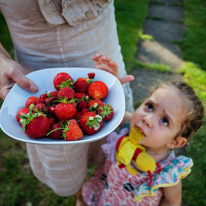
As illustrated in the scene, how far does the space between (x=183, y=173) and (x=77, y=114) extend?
Answer: 0.66 m

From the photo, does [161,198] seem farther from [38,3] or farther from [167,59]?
[167,59]

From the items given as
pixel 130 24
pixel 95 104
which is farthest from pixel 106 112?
pixel 130 24

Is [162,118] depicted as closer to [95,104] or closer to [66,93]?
[95,104]

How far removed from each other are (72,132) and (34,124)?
15 centimetres

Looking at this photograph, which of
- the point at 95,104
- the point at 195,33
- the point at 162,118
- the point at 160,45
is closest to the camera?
the point at 95,104

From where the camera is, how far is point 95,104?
102 centimetres

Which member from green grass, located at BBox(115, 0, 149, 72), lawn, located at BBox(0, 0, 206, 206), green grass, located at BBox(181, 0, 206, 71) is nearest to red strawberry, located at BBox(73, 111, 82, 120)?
lawn, located at BBox(0, 0, 206, 206)

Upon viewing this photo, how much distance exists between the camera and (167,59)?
10.1 ft

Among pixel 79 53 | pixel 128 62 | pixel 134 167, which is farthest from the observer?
pixel 128 62

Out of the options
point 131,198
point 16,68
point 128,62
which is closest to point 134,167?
point 131,198

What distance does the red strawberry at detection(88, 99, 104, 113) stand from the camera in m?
1.02

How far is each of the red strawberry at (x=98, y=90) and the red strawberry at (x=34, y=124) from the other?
26 centimetres

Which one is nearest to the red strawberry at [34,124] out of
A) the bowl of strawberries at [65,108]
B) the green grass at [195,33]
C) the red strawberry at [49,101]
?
the bowl of strawberries at [65,108]

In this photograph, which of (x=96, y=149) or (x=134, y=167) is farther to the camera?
(x=96, y=149)
